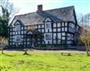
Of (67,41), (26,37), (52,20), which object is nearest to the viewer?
(67,41)

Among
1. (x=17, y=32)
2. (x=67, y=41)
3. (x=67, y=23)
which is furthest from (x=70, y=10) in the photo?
(x=17, y=32)

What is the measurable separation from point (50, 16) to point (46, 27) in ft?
9.70

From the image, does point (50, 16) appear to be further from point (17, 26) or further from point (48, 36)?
point (17, 26)

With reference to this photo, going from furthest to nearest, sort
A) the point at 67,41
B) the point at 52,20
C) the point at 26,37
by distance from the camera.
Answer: the point at 26,37, the point at 52,20, the point at 67,41

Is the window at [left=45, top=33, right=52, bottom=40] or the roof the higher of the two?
the roof

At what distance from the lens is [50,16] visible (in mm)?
71375

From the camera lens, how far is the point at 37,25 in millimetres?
73562

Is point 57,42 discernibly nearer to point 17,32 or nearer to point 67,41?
point 67,41

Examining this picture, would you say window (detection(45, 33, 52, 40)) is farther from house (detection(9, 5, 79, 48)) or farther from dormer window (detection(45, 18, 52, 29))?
dormer window (detection(45, 18, 52, 29))

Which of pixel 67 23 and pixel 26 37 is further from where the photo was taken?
pixel 26 37

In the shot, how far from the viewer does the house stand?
66.9 metres

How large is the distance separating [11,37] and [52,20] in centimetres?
1445

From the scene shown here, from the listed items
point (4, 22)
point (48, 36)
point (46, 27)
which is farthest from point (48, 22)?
point (4, 22)

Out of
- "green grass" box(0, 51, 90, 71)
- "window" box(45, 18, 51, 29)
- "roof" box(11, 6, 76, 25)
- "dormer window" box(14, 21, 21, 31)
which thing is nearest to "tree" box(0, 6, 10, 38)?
"dormer window" box(14, 21, 21, 31)
